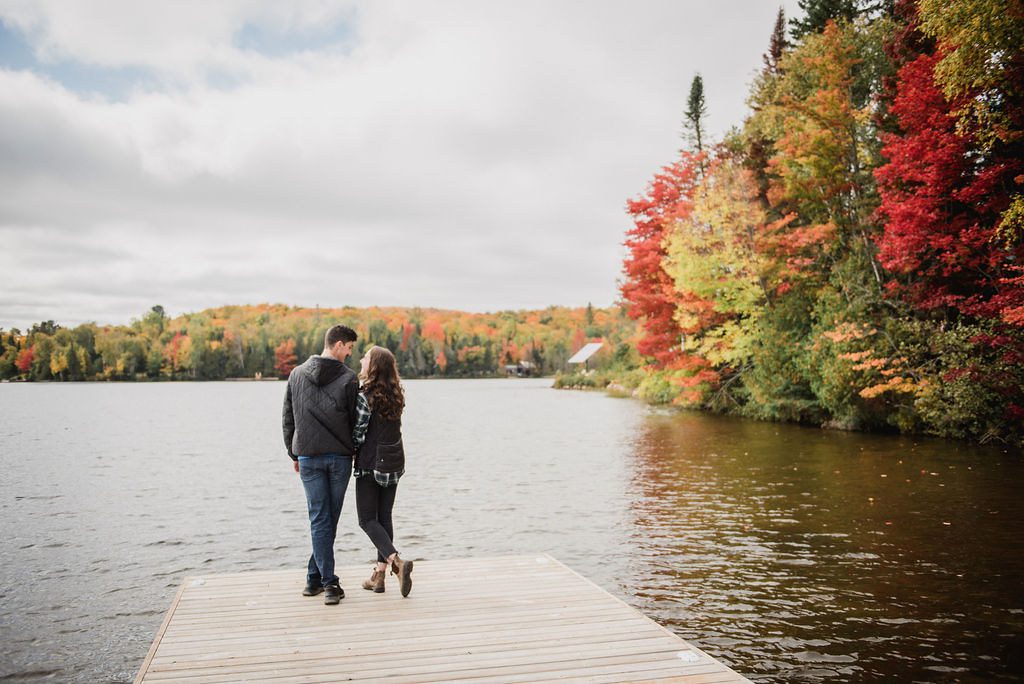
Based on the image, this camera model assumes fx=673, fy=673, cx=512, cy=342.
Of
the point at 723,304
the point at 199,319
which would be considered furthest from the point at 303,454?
the point at 199,319

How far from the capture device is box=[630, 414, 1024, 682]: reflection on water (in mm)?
6020

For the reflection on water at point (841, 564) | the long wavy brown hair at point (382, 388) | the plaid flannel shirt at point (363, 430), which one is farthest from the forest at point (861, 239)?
the plaid flannel shirt at point (363, 430)

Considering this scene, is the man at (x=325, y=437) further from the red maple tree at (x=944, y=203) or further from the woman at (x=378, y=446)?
the red maple tree at (x=944, y=203)

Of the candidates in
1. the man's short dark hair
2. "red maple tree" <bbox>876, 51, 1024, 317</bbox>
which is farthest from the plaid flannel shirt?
"red maple tree" <bbox>876, 51, 1024, 317</bbox>

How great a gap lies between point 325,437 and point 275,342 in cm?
12951

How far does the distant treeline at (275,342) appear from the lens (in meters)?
114

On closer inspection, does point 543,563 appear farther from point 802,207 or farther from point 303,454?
point 802,207

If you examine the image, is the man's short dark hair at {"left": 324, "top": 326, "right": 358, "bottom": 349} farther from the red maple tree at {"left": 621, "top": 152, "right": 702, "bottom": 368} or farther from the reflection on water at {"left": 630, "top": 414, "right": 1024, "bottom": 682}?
the red maple tree at {"left": 621, "top": 152, "right": 702, "bottom": 368}

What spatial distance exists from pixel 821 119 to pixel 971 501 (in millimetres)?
15478

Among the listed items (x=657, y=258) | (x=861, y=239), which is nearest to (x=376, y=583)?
(x=861, y=239)

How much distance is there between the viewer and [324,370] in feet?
18.2

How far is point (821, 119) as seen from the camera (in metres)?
23.0

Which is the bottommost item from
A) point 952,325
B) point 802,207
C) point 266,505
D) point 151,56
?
point 266,505

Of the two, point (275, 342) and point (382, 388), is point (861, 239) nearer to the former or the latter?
point (382, 388)
